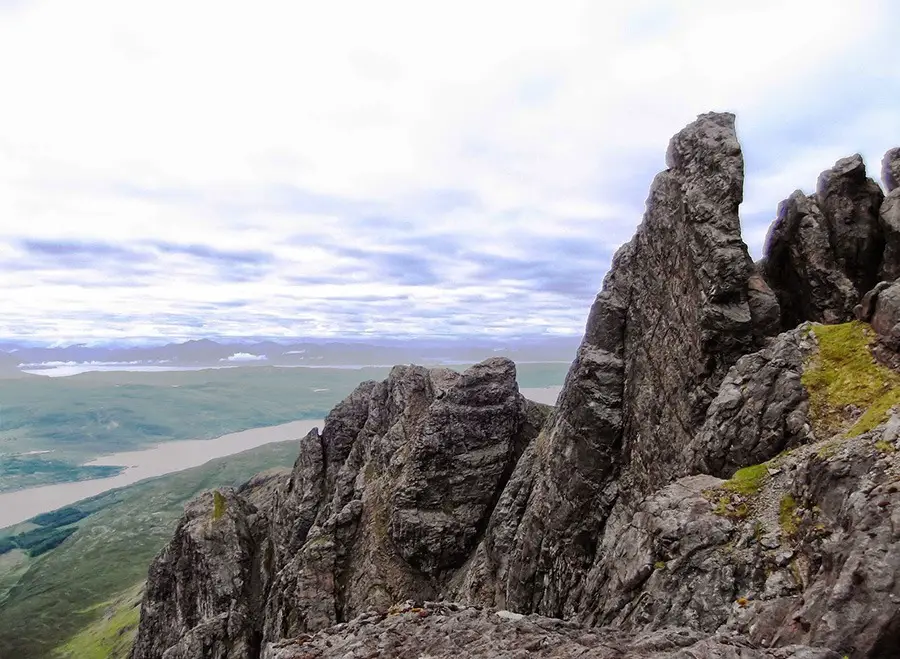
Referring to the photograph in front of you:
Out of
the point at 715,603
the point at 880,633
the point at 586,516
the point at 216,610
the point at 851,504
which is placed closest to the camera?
the point at 880,633

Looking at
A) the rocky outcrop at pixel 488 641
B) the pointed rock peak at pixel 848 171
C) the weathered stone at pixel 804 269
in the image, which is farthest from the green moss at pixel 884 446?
the pointed rock peak at pixel 848 171

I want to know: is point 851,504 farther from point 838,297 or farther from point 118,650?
point 118,650

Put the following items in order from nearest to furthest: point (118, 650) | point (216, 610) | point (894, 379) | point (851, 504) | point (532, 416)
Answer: point (851, 504) → point (894, 379) → point (532, 416) → point (216, 610) → point (118, 650)

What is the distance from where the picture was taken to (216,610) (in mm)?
86438

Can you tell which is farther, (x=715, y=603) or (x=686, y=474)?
(x=686, y=474)

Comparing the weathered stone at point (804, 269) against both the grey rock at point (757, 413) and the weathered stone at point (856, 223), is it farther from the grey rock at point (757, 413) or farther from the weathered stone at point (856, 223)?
the grey rock at point (757, 413)

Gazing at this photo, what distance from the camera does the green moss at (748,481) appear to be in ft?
86.3

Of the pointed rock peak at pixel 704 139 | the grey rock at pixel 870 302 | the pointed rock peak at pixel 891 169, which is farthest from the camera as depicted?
the pointed rock peak at pixel 891 169

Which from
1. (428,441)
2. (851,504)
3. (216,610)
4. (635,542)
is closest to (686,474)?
(635,542)

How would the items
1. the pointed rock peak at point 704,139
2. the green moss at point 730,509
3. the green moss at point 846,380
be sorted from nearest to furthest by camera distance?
the green moss at point 730,509, the green moss at point 846,380, the pointed rock peak at point 704,139

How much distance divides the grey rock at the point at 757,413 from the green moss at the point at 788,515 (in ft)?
16.7

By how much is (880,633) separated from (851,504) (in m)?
4.95

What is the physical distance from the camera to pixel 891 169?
4391 centimetres

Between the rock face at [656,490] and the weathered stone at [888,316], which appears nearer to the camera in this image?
the rock face at [656,490]
